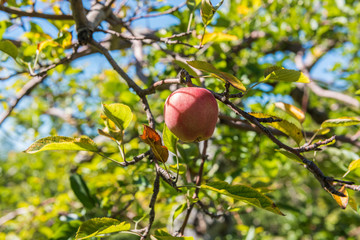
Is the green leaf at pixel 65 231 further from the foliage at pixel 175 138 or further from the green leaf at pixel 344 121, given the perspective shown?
the green leaf at pixel 344 121

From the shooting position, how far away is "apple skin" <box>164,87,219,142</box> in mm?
562

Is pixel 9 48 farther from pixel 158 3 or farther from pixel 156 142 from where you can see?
pixel 158 3

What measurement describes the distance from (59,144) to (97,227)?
8.3 inches

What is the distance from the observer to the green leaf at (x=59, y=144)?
0.56 metres

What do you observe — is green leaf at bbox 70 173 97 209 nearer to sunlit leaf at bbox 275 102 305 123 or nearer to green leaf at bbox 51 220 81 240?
green leaf at bbox 51 220 81 240

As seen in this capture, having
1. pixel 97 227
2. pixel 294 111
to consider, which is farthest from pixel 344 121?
pixel 97 227

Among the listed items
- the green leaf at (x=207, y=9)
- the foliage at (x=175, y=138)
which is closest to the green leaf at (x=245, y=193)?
the foliage at (x=175, y=138)

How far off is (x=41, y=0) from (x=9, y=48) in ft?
4.03

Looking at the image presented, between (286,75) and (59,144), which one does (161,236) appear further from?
(286,75)

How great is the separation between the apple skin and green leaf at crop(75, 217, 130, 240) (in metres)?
0.26

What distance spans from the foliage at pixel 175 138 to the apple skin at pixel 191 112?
4 cm

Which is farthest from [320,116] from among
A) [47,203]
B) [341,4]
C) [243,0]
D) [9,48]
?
[47,203]

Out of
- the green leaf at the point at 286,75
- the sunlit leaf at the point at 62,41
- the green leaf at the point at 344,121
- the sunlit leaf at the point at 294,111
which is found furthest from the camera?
the sunlit leaf at the point at 62,41

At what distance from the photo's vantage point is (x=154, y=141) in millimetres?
599
